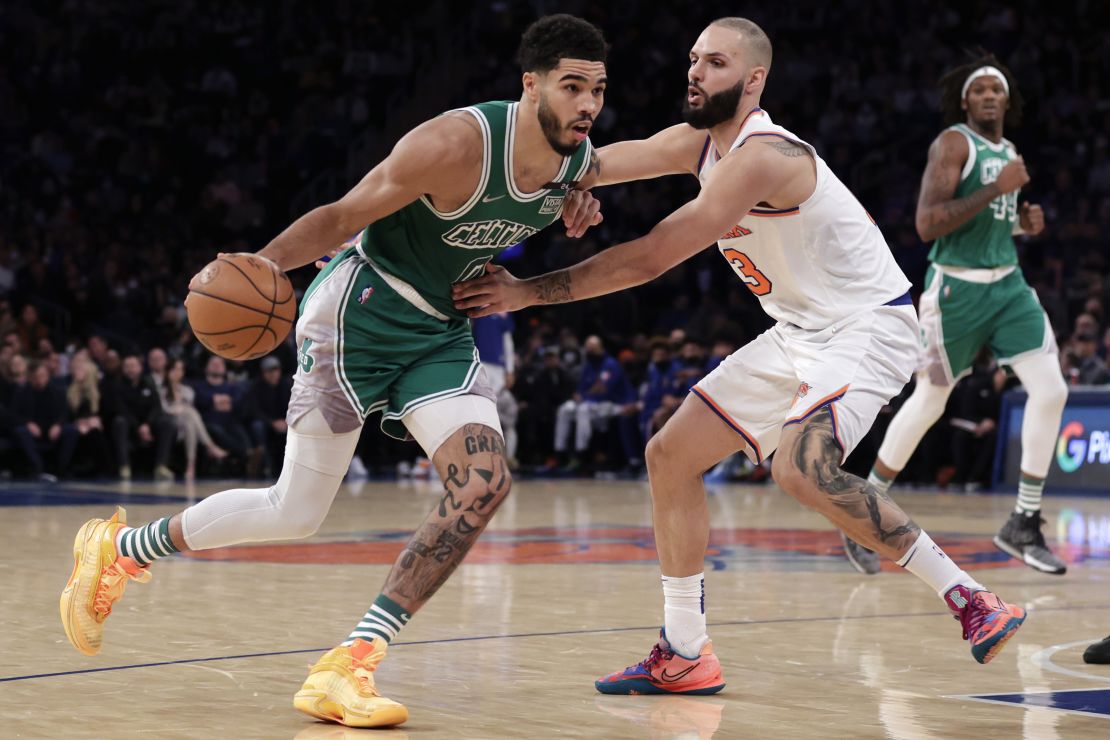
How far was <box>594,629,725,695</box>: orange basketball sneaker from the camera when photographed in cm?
457

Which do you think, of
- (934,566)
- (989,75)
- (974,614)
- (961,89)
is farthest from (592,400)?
(974,614)

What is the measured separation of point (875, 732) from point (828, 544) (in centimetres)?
527

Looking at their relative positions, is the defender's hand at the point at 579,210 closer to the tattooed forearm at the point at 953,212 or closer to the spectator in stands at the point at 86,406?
the tattooed forearm at the point at 953,212

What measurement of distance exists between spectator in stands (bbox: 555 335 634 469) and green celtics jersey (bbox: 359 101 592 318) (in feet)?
42.0

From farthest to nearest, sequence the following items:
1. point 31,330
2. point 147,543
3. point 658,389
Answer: point 31,330, point 658,389, point 147,543

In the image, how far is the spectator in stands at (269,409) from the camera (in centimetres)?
1598

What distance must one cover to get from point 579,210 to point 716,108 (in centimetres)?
56

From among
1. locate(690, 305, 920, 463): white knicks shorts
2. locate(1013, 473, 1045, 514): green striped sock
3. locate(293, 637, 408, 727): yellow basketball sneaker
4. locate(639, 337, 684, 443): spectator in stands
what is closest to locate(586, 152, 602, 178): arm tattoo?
locate(690, 305, 920, 463): white knicks shorts

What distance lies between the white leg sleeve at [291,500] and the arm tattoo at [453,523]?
1.32 feet

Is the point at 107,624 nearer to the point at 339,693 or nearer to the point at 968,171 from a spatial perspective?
the point at 339,693

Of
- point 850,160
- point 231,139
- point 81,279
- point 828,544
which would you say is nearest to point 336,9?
point 231,139

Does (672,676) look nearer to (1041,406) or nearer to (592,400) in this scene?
(1041,406)

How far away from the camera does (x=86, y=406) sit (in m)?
15.4

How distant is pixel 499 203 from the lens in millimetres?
4512
